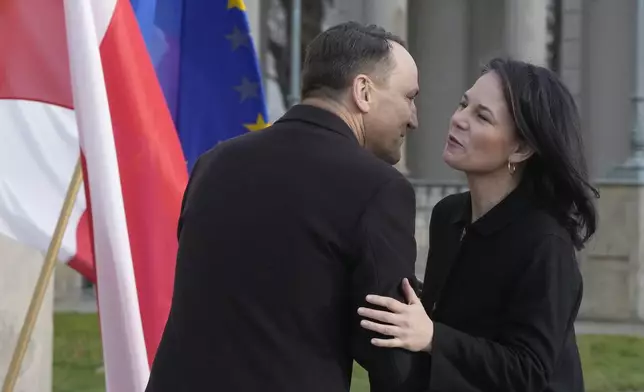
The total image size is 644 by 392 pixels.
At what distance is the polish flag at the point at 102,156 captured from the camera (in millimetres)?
3398

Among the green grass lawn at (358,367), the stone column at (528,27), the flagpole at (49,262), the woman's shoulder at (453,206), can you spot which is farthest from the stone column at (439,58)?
the woman's shoulder at (453,206)

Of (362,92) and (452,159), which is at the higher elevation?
(362,92)

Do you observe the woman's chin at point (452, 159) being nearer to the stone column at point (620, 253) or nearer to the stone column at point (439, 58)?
the stone column at point (620, 253)

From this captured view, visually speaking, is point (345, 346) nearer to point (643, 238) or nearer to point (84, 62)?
point (84, 62)

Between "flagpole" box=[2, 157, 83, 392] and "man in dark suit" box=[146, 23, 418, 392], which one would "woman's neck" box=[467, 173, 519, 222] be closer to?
"man in dark suit" box=[146, 23, 418, 392]

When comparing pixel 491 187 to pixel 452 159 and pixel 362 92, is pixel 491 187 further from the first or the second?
pixel 362 92

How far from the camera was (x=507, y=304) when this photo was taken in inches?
105

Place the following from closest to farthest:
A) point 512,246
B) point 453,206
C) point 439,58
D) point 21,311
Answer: point 512,246 → point 453,206 → point 21,311 → point 439,58

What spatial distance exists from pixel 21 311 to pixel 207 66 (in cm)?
160

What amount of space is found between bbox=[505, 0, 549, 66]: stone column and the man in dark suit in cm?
1650

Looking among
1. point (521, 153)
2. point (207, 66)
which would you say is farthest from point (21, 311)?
point (521, 153)

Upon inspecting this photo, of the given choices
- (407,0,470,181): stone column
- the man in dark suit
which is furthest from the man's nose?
(407,0,470,181): stone column

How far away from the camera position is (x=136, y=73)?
3.79 metres

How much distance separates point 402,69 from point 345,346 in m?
0.63
